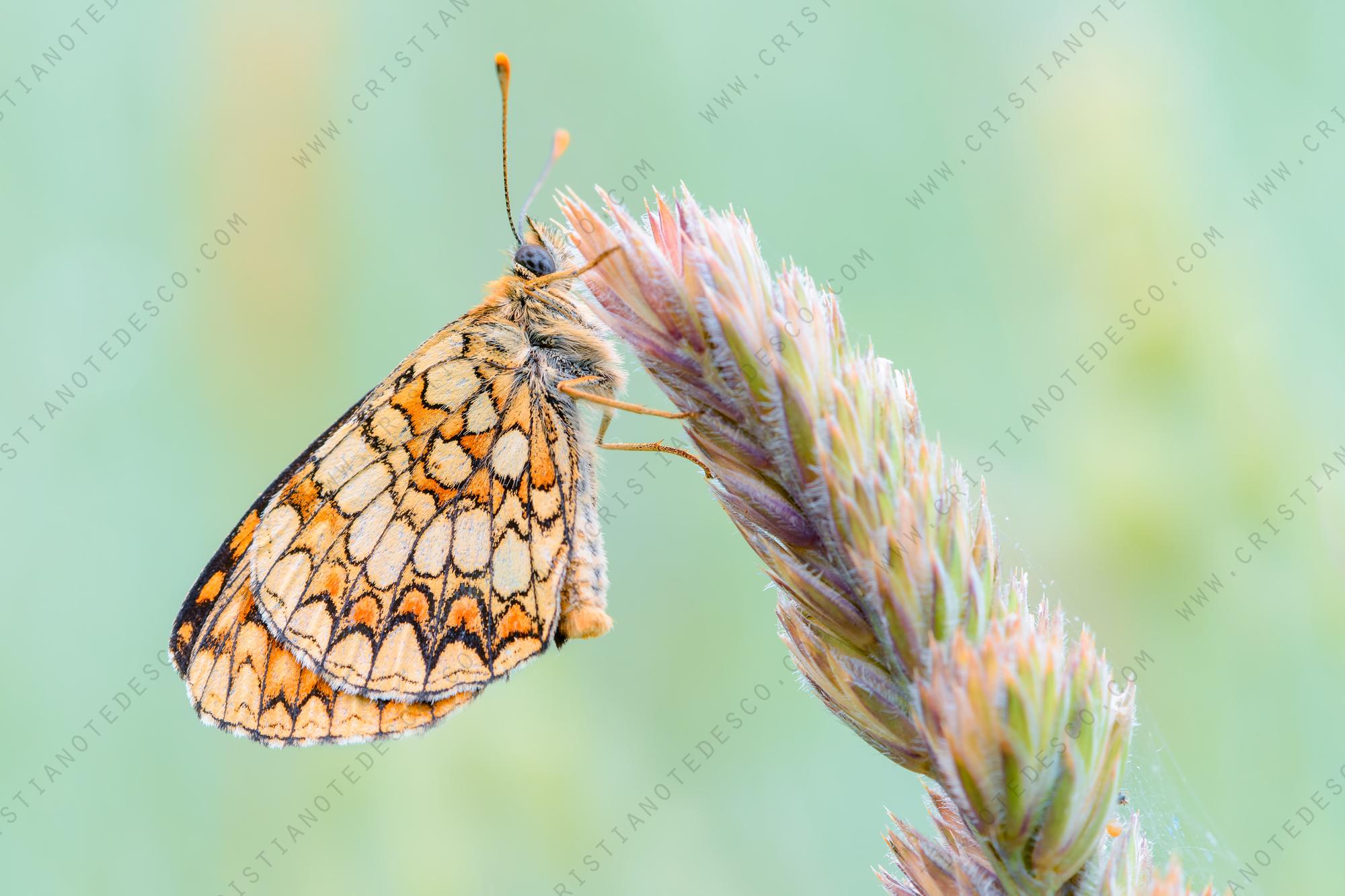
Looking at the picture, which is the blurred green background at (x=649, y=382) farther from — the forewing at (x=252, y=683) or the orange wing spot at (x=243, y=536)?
the orange wing spot at (x=243, y=536)

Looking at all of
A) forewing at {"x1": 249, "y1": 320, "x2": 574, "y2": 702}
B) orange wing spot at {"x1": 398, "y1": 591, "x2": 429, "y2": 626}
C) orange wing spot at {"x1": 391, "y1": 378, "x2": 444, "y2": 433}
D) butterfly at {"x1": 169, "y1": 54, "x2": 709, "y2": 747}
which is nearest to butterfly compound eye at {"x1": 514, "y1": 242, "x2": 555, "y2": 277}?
butterfly at {"x1": 169, "y1": 54, "x2": 709, "y2": 747}

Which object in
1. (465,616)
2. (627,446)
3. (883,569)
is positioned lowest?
(465,616)

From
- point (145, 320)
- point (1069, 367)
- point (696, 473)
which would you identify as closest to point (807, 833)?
point (696, 473)

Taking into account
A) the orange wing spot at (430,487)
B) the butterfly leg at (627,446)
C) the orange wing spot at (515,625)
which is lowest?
the orange wing spot at (515,625)

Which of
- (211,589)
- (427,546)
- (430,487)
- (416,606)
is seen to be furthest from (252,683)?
(430,487)

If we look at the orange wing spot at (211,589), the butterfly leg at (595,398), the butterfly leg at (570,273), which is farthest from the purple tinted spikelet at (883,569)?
the orange wing spot at (211,589)

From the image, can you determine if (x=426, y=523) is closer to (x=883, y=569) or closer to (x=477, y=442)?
(x=477, y=442)
